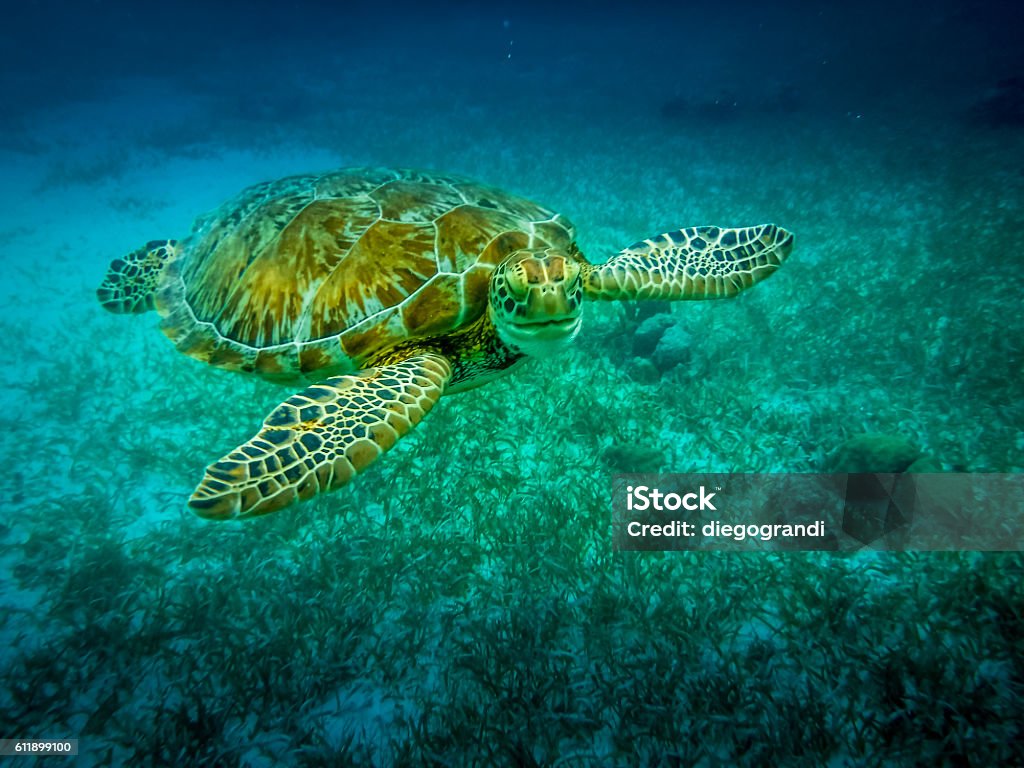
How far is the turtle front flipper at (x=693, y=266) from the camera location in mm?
3703

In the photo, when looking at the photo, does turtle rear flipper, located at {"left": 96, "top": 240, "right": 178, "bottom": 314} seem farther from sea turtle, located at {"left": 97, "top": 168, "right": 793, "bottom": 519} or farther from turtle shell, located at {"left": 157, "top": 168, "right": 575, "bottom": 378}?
turtle shell, located at {"left": 157, "top": 168, "right": 575, "bottom": 378}

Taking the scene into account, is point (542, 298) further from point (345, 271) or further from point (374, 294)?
point (345, 271)

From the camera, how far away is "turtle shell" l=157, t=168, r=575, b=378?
125 inches

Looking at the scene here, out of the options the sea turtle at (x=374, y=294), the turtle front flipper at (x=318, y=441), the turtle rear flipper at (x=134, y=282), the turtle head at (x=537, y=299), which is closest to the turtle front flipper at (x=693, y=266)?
the sea turtle at (x=374, y=294)

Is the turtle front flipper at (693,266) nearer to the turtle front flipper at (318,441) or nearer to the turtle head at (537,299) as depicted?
the turtle head at (537,299)

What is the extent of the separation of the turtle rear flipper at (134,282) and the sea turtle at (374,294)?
1.57ft

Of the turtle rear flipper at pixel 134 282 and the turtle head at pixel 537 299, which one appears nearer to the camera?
the turtle head at pixel 537 299

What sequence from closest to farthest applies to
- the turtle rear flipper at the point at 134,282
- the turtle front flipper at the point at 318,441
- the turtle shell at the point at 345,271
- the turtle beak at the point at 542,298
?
the turtle front flipper at the point at 318,441, the turtle beak at the point at 542,298, the turtle shell at the point at 345,271, the turtle rear flipper at the point at 134,282

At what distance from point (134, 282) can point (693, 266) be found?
5629mm

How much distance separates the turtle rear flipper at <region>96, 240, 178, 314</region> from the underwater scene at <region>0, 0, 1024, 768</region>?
0.04 meters

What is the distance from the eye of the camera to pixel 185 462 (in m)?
4.21

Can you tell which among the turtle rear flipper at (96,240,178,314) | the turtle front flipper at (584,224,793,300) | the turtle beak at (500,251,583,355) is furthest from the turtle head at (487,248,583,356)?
the turtle rear flipper at (96,240,178,314)

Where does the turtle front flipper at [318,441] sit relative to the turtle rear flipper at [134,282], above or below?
below

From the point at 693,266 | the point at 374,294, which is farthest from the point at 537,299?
the point at 693,266
